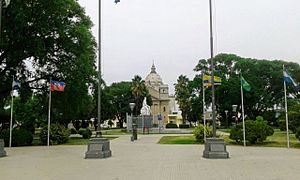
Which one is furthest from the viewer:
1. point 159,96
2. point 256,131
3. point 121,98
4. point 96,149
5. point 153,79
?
point 153,79

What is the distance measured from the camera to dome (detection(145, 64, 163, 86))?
113950 mm

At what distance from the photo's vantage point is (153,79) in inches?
4587

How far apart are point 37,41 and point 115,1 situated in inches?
328

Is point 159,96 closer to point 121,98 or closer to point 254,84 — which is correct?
point 121,98

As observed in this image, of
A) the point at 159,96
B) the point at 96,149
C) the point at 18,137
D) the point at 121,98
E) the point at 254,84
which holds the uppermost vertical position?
the point at 159,96

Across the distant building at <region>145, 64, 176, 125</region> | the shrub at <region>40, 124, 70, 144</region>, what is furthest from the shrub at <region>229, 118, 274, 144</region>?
the distant building at <region>145, 64, 176, 125</region>

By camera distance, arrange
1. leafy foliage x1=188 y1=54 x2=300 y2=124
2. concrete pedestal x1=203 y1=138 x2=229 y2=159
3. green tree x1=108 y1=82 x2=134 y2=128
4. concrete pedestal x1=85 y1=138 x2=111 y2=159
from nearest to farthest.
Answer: concrete pedestal x1=203 y1=138 x2=229 y2=159 < concrete pedestal x1=85 y1=138 x2=111 y2=159 < leafy foliage x1=188 y1=54 x2=300 y2=124 < green tree x1=108 y1=82 x2=134 y2=128

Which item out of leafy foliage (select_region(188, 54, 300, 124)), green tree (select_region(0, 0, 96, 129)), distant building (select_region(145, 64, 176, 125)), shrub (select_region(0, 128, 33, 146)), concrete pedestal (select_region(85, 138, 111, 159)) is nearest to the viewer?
concrete pedestal (select_region(85, 138, 111, 159))

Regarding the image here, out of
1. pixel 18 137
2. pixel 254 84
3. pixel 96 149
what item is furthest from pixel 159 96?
pixel 96 149

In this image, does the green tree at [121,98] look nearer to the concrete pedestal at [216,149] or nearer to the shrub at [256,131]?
the shrub at [256,131]

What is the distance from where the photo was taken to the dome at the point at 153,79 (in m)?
A: 114

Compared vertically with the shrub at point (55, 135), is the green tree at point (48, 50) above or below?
above

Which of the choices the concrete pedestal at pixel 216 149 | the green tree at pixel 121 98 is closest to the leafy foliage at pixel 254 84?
the green tree at pixel 121 98

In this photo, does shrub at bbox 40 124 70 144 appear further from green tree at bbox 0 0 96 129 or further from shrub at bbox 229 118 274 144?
shrub at bbox 229 118 274 144
